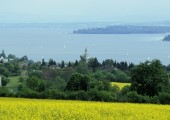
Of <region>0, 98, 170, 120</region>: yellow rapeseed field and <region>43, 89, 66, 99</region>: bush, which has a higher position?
<region>0, 98, 170, 120</region>: yellow rapeseed field

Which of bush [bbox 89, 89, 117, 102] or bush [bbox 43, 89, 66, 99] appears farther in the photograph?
bush [bbox 43, 89, 66, 99]

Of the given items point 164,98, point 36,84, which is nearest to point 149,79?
point 164,98

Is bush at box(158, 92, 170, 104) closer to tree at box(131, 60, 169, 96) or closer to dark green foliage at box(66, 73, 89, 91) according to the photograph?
tree at box(131, 60, 169, 96)

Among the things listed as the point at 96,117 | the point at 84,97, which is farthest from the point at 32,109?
the point at 84,97

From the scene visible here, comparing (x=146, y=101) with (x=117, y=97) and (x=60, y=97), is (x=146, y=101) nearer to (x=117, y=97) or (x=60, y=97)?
(x=117, y=97)

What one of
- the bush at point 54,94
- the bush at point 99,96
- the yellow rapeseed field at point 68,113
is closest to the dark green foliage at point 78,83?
the bush at point 54,94

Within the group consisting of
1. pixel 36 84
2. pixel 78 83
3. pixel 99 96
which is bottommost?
pixel 36 84

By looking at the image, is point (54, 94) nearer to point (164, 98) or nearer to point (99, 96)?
point (99, 96)

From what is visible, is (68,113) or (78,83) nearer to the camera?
(68,113)

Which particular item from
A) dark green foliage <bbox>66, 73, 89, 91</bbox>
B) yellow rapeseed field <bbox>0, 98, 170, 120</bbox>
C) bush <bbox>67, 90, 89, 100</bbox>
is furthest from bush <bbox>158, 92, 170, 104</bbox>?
dark green foliage <bbox>66, 73, 89, 91</bbox>
